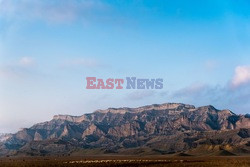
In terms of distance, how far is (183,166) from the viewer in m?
126

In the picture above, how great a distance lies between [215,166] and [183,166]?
9729 mm

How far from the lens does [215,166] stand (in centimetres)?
12431
